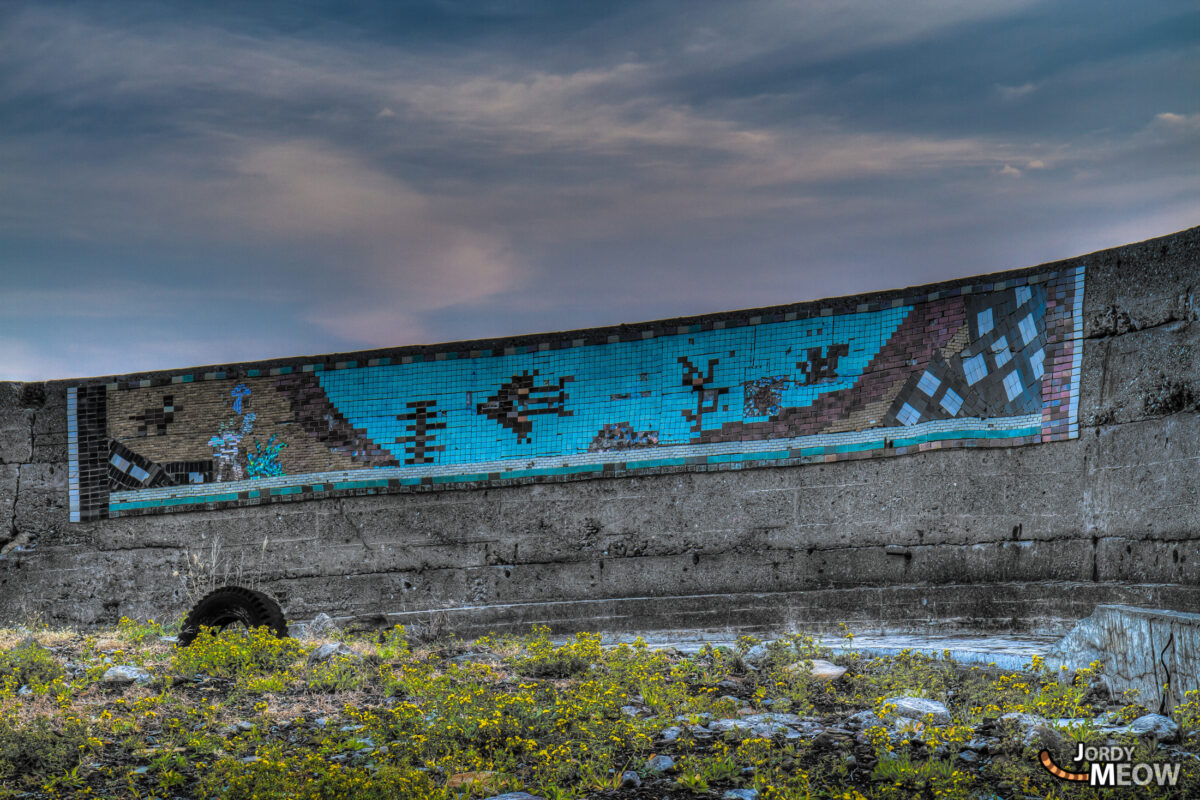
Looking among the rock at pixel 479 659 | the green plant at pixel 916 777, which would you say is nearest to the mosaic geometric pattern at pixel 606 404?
the rock at pixel 479 659

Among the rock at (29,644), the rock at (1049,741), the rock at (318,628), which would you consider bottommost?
the rock at (318,628)

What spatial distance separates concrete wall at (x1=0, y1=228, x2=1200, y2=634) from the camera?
8.54 meters

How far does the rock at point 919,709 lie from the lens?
5746 millimetres

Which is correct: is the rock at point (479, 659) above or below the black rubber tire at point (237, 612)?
below

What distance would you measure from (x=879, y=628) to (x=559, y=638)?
276cm

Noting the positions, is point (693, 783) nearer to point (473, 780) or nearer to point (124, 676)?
point (473, 780)

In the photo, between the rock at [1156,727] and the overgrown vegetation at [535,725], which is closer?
the overgrown vegetation at [535,725]

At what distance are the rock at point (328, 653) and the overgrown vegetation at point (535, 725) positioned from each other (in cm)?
7

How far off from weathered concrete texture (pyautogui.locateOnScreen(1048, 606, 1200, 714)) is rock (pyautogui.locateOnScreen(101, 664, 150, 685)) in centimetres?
578

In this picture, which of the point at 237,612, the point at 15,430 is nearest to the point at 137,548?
the point at 15,430

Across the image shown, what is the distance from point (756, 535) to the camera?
1011cm

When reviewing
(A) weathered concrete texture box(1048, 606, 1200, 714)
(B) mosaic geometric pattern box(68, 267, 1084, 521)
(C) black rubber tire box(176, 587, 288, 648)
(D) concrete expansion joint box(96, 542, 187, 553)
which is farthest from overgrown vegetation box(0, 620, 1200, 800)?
(D) concrete expansion joint box(96, 542, 187, 553)

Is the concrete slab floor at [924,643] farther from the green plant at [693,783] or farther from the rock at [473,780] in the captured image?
the rock at [473,780]

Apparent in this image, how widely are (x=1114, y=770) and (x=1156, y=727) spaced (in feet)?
2.57
